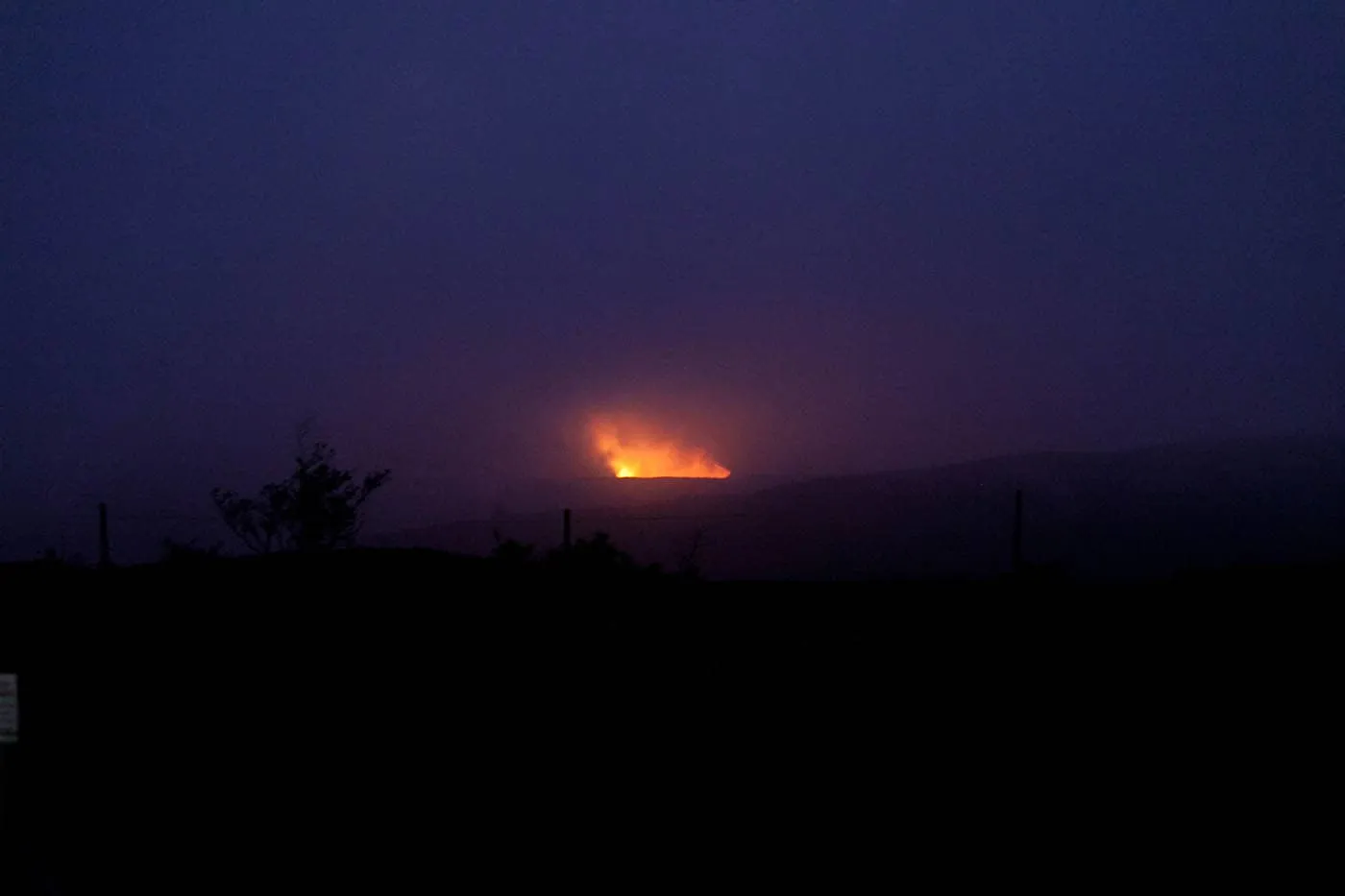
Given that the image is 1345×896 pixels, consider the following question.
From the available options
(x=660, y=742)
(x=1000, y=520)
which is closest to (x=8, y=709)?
(x=660, y=742)

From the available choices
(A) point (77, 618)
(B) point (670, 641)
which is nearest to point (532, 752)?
(B) point (670, 641)

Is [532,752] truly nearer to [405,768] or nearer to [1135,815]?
[405,768]

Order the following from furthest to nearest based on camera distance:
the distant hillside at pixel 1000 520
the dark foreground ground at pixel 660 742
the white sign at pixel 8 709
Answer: the distant hillside at pixel 1000 520
the dark foreground ground at pixel 660 742
the white sign at pixel 8 709

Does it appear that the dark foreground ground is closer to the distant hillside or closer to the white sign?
the white sign

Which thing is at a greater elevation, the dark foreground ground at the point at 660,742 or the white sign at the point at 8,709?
the white sign at the point at 8,709

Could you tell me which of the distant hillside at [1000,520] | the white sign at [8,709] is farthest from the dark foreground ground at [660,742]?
the distant hillside at [1000,520]

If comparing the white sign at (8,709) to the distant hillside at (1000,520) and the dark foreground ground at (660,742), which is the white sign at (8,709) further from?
the distant hillside at (1000,520)
